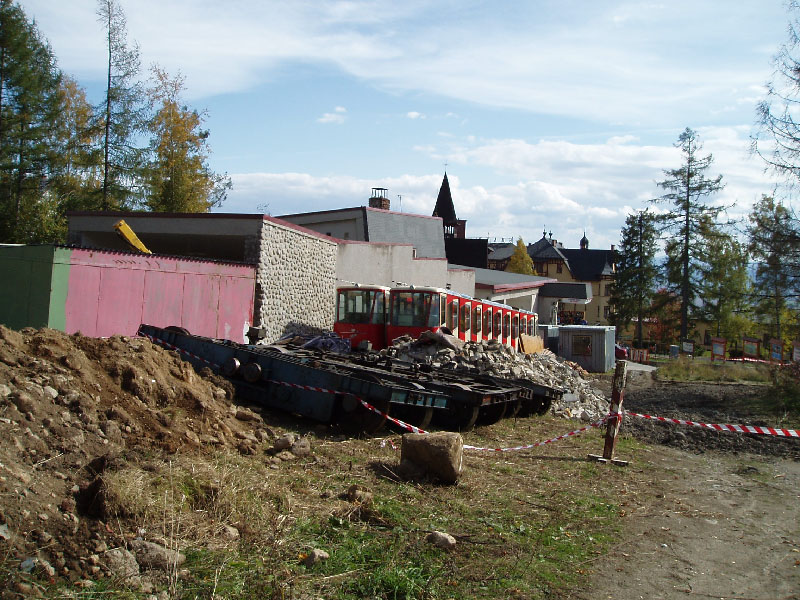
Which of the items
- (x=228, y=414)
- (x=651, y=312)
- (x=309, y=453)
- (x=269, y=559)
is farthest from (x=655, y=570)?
(x=651, y=312)

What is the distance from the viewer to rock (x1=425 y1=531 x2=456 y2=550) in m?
5.69

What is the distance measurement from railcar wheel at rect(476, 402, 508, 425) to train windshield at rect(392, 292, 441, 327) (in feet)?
34.5

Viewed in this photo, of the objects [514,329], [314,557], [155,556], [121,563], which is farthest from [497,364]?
[514,329]

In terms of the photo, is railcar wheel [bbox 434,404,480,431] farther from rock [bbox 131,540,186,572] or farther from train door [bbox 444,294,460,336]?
Answer: train door [bbox 444,294,460,336]

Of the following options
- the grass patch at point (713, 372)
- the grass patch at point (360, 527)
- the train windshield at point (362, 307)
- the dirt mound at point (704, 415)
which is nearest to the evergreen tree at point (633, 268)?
the grass patch at point (713, 372)

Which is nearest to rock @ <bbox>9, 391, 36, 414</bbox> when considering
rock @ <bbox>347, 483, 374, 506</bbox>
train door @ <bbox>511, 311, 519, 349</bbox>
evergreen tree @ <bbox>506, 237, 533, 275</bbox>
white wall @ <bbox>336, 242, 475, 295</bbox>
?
rock @ <bbox>347, 483, 374, 506</bbox>

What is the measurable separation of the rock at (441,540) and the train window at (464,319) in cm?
1877

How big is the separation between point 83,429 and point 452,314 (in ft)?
59.4

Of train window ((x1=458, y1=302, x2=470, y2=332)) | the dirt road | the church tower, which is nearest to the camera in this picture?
the dirt road

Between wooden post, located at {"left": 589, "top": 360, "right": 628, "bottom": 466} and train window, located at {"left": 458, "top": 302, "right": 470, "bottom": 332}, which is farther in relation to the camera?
train window, located at {"left": 458, "top": 302, "right": 470, "bottom": 332}

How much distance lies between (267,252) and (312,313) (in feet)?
16.8

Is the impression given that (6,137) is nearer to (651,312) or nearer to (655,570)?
(655,570)

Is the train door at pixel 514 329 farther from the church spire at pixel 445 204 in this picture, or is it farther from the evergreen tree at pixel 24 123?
the church spire at pixel 445 204

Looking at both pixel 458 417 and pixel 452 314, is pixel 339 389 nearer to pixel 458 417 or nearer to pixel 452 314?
pixel 458 417
